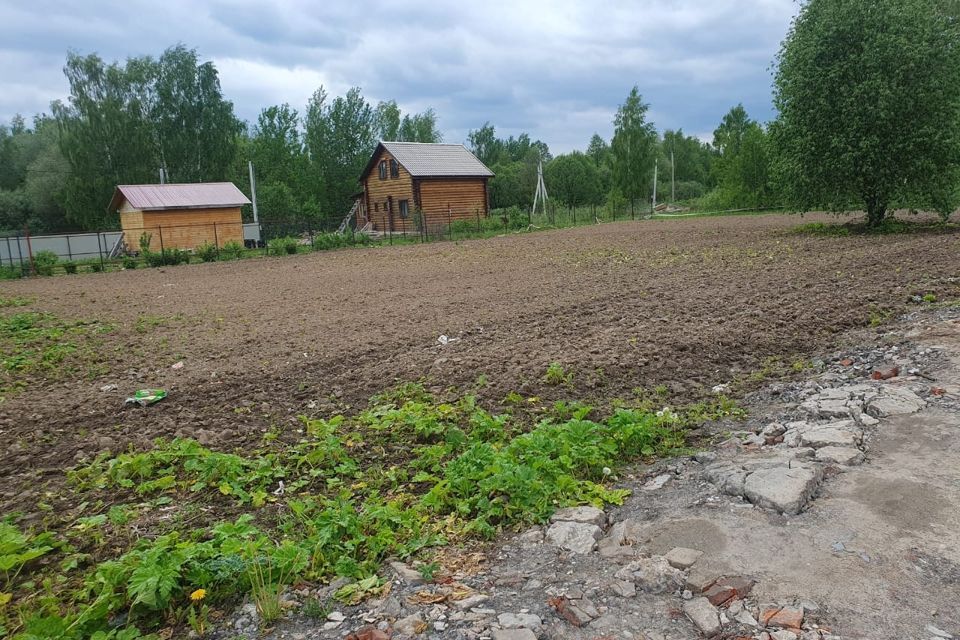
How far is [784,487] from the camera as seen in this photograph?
3779 mm

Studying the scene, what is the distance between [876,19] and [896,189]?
4.54 m

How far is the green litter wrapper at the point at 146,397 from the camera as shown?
6.43m

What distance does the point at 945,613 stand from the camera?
267cm

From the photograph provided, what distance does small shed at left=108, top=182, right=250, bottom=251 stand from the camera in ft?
104

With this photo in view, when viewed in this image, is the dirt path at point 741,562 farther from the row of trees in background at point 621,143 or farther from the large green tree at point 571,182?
the large green tree at point 571,182

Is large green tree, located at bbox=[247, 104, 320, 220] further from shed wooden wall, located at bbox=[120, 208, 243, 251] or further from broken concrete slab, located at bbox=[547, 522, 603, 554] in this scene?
broken concrete slab, located at bbox=[547, 522, 603, 554]

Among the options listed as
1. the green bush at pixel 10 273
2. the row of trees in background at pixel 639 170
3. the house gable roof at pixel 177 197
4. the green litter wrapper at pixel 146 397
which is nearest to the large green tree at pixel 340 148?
the row of trees in background at pixel 639 170

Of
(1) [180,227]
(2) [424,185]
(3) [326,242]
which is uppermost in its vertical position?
(2) [424,185]

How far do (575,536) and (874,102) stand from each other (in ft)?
61.5

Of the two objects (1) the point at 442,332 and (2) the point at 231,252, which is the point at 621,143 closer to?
(2) the point at 231,252

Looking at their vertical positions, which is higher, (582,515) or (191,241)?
(191,241)

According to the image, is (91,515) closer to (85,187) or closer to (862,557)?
(862,557)

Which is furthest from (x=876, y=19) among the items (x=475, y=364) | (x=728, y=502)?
(x=728, y=502)

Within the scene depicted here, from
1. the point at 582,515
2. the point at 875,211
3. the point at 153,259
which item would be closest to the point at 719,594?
the point at 582,515
